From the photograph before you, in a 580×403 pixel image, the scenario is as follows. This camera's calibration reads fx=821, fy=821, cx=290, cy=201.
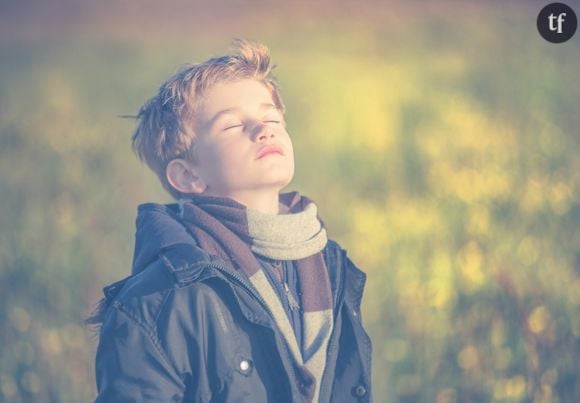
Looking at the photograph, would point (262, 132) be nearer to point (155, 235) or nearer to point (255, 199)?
point (255, 199)

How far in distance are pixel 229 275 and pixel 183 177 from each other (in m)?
0.39

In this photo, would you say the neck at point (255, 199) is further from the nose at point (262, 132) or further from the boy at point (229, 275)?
the nose at point (262, 132)

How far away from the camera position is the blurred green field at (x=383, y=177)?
3.00 m

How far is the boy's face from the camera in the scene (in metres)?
1.93

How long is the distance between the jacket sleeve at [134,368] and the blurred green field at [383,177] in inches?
55.5

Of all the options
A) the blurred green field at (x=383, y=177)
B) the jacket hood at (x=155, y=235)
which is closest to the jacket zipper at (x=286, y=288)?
the jacket hood at (x=155, y=235)

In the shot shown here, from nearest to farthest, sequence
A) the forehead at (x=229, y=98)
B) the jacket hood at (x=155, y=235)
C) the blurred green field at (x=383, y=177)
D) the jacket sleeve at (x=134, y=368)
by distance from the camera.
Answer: the jacket sleeve at (x=134, y=368), the jacket hood at (x=155, y=235), the forehead at (x=229, y=98), the blurred green field at (x=383, y=177)

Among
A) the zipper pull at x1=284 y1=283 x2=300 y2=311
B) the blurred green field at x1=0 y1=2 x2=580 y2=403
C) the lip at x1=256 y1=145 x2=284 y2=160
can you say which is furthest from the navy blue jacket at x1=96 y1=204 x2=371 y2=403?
the blurred green field at x1=0 y1=2 x2=580 y2=403

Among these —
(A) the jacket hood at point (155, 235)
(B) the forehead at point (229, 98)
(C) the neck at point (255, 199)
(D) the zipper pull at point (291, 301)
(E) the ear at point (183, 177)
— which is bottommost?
(D) the zipper pull at point (291, 301)

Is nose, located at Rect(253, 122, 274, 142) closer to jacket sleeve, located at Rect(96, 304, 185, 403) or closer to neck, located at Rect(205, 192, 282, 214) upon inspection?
neck, located at Rect(205, 192, 282, 214)

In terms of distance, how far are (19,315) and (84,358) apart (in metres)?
0.29

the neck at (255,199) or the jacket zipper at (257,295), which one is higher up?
the neck at (255,199)

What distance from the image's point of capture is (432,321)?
9.96 ft

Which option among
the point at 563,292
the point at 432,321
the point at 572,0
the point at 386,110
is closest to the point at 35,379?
the point at 432,321
